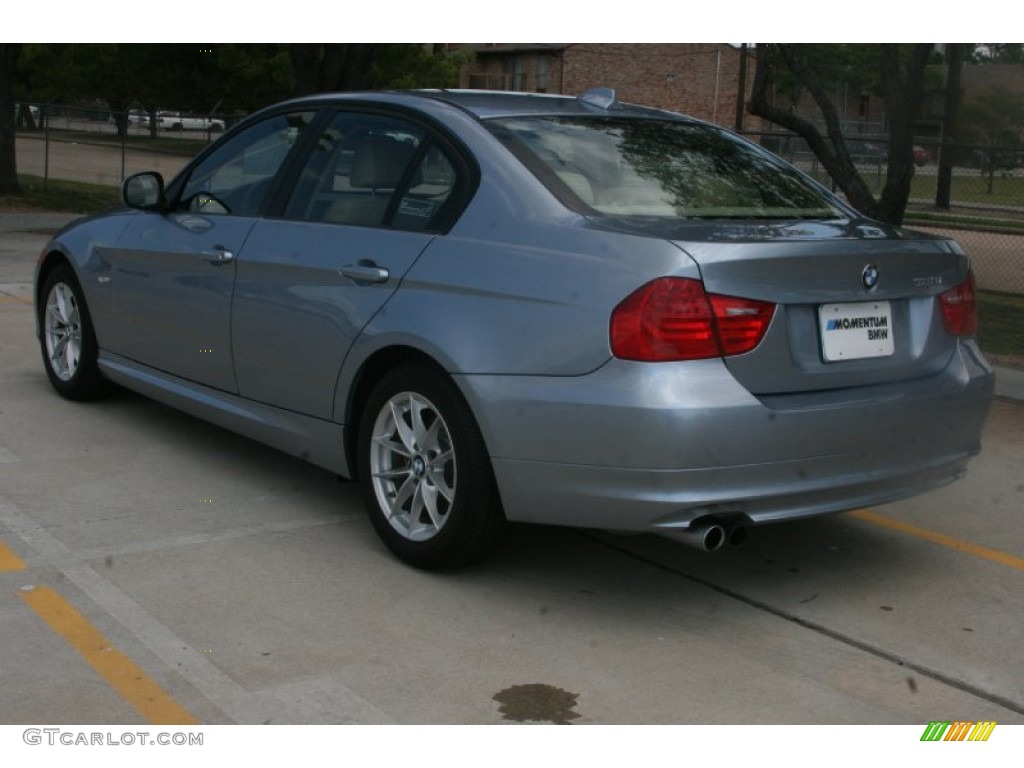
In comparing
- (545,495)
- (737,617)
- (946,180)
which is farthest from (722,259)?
(946,180)

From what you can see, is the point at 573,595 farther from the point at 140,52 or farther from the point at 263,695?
the point at 140,52

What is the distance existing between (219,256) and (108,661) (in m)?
2.25

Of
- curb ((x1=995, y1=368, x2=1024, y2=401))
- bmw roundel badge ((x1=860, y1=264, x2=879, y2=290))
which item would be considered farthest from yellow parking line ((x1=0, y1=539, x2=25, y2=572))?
curb ((x1=995, y1=368, x2=1024, y2=401))

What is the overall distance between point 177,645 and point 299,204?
2.12 meters

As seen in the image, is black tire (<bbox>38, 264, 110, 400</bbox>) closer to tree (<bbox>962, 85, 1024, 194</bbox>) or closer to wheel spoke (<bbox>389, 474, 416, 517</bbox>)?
wheel spoke (<bbox>389, 474, 416, 517</bbox>)

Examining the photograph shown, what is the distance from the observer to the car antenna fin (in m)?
5.66

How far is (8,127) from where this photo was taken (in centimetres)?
2014

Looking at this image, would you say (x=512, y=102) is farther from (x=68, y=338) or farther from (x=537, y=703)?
(x=68, y=338)

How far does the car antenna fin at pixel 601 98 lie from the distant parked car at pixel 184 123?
1055 inches

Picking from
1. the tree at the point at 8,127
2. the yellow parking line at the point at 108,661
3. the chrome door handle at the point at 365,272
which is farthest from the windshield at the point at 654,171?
the tree at the point at 8,127

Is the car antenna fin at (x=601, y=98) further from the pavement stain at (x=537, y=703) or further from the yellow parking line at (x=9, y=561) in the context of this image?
the yellow parking line at (x=9, y=561)

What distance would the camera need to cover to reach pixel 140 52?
157ft

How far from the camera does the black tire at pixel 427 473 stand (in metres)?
4.67
